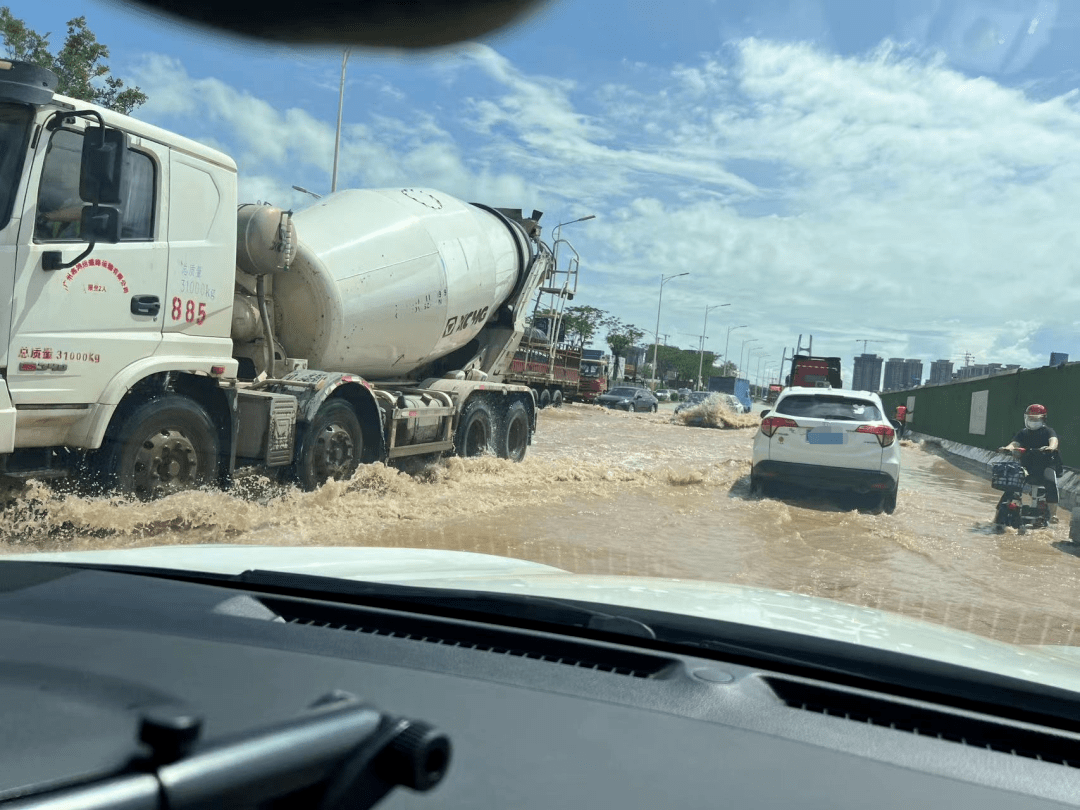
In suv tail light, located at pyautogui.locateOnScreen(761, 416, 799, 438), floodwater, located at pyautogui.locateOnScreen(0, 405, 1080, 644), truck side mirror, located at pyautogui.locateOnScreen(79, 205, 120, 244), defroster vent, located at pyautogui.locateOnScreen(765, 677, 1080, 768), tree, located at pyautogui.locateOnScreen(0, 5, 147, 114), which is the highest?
tree, located at pyautogui.locateOnScreen(0, 5, 147, 114)

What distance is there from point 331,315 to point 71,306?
334cm

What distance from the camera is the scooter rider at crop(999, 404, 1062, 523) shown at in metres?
10.8

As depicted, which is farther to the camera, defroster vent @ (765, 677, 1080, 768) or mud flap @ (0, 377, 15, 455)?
mud flap @ (0, 377, 15, 455)

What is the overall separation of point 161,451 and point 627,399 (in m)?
38.3

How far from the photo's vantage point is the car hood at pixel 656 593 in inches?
94.0

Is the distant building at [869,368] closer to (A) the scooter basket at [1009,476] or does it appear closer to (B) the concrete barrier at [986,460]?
(B) the concrete barrier at [986,460]

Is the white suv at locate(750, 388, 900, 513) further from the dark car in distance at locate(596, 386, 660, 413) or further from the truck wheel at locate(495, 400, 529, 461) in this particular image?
the dark car in distance at locate(596, 386, 660, 413)

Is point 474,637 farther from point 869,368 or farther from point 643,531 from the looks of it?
point 869,368

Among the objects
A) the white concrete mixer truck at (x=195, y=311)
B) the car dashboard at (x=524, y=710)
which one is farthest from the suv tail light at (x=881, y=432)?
the car dashboard at (x=524, y=710)

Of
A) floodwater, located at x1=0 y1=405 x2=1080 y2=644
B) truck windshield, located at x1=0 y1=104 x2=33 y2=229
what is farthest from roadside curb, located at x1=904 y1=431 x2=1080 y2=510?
truck windshield, located at x1=0 y1=104 x2=33 y2=229

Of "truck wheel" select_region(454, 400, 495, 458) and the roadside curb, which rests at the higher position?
"truck wheel" select_region(454, 400, 495, 458)

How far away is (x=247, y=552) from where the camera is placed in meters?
3.71

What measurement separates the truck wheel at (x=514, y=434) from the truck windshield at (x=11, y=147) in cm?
816

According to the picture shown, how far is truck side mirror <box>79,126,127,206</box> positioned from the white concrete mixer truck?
0.04ft
